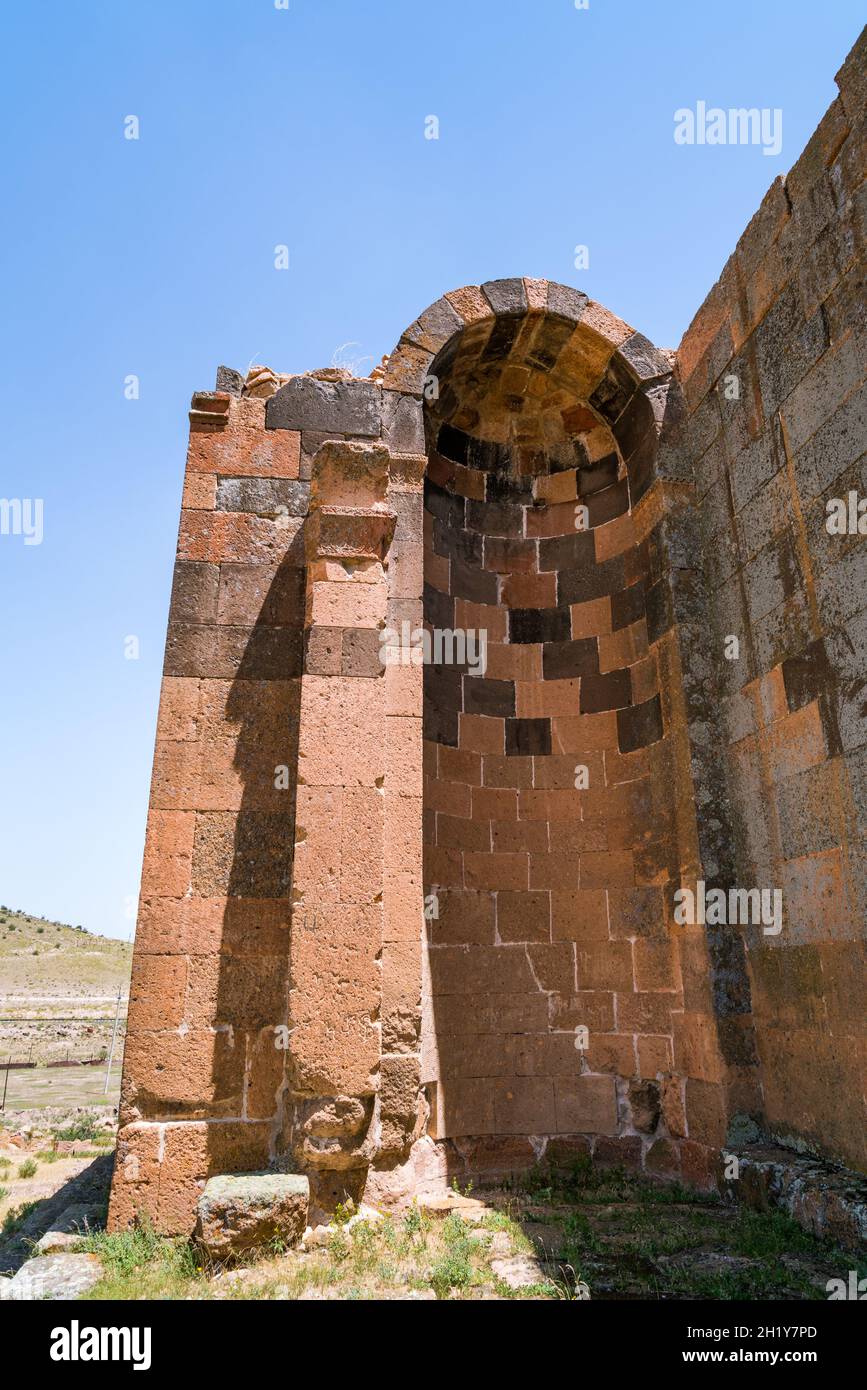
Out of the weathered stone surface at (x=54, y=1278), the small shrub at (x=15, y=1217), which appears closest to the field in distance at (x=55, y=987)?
the small shrub at (x=15, y=1217)

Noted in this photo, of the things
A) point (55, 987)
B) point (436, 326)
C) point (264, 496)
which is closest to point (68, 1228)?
point (264, 496)

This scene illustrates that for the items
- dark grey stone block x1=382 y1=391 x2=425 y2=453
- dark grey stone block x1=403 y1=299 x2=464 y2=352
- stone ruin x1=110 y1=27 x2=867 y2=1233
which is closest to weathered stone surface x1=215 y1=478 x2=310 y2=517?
stone ruin x1=110 y1=27 x2=867 y2=1233

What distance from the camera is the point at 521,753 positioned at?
24.4 ft

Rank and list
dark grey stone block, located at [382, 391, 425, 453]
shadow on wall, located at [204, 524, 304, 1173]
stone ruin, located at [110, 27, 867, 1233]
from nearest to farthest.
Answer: stone ruin, located at [110, 27, 867, 1233] < shadow on wall, located at [204, 524, 304, 1173] < dark grey stone block, located at [382, 391, 425, 453]

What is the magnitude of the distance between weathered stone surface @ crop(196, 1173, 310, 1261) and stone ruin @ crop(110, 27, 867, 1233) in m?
0.33

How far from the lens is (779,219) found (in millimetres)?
5789

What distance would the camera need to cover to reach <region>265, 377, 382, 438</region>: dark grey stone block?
6531 millimetres

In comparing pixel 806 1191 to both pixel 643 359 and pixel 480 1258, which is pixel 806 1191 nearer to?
pixel 480 1258

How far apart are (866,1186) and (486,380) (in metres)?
6.62

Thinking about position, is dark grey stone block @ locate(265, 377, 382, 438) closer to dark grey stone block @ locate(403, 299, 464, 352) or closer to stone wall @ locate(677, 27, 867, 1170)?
dark grey stone block @ locate(403, 299, 464, 352)

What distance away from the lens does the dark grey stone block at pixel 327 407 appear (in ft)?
21.4

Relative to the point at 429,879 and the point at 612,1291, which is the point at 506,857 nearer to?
the point at 429,879

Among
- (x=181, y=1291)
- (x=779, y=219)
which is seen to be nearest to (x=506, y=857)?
(x=181, y=1291)

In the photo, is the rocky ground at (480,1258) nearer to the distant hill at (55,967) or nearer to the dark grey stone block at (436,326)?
the dark grey stone block at (436,326)
